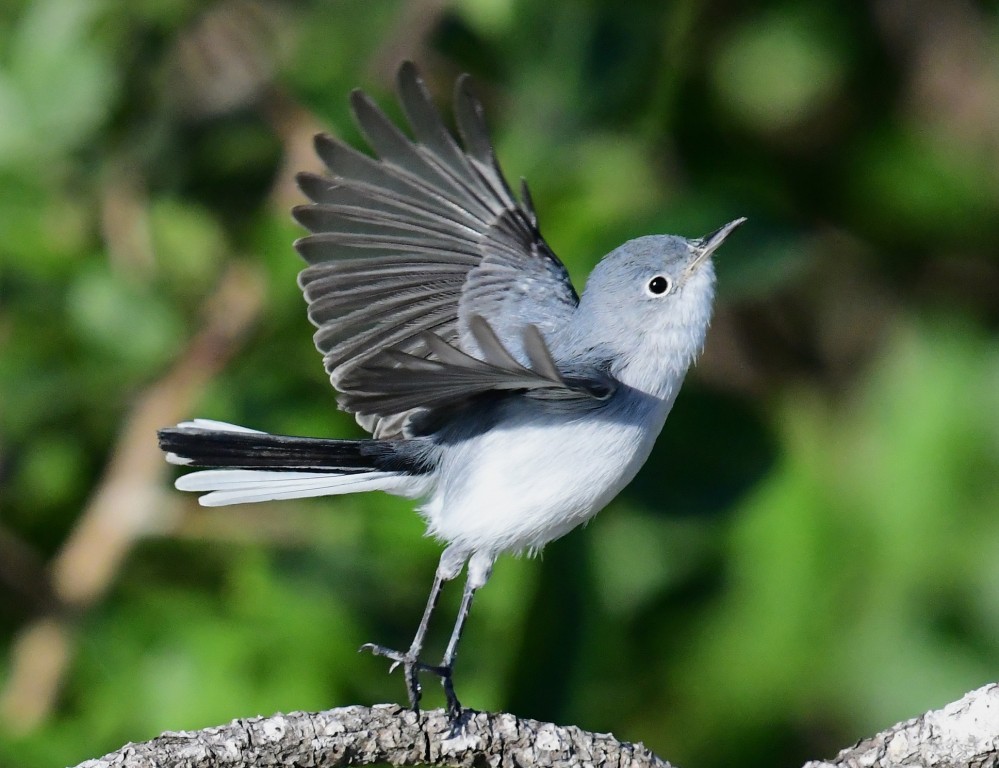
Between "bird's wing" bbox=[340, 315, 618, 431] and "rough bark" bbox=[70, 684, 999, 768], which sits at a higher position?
"bird's wing" bbox=[340, 315, 618, 431]

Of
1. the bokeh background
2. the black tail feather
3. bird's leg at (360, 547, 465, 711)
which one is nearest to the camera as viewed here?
the black tail feather

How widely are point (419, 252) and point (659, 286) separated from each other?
1.55ft

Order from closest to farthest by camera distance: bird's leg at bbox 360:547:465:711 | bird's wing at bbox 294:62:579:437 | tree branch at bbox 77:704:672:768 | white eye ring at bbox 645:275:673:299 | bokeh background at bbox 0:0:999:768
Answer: tree branch at bbox 77:704:672:768
bird's leg at bbox 360:547:465:711
white eye ring at bbox 645:275:673:299
bird's wing at bbox 294:62:579:437
bokeh background at bbox 0:0:999:768

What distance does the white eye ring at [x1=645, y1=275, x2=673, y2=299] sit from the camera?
7.48ft

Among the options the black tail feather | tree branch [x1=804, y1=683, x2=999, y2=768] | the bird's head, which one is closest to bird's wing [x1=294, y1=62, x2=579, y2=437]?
the bird's head

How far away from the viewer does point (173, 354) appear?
2.98 metres

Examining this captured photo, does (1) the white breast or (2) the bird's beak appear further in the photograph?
(2) the bird's beak

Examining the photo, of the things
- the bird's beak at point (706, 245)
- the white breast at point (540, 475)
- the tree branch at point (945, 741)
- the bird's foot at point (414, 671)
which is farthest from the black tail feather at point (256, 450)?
the tree branch at point (945, 741)

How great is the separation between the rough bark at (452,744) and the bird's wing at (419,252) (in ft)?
2.51

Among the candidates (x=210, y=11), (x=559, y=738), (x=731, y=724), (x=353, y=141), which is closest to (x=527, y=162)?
(x=353, y=141)

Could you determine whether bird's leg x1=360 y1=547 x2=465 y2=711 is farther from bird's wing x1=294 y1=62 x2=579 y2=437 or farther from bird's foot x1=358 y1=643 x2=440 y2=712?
bird's wing x1=294 y1=62 x2=579 y2=437

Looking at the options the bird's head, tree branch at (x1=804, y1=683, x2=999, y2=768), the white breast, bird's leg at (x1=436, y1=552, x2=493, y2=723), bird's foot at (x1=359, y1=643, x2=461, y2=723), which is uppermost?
the bird's head

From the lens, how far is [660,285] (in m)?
2.29

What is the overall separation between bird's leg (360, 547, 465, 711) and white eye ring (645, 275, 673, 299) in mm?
549
